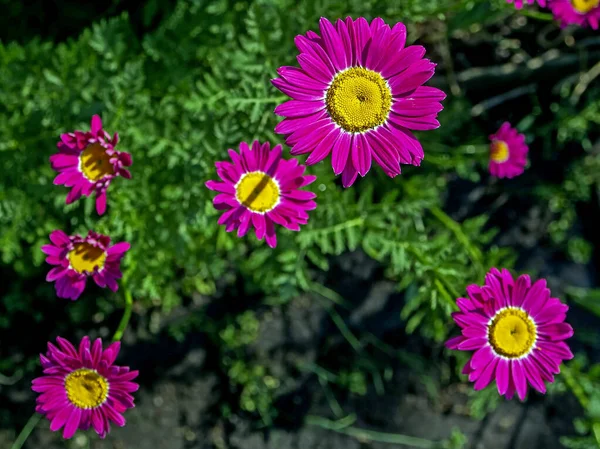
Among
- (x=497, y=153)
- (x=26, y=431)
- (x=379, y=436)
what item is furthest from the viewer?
(x=379, y=436)

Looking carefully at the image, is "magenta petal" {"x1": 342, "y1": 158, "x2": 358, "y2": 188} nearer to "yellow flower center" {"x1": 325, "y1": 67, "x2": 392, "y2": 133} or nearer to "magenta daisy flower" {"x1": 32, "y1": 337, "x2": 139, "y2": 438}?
"yellow flower center" {"x1": 325, "y1": 67, "x2": 392, "y2": 133}

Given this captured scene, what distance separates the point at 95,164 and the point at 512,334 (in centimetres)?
151

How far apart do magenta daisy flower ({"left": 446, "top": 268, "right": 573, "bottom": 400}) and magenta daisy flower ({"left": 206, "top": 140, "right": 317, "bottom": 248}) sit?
61cm

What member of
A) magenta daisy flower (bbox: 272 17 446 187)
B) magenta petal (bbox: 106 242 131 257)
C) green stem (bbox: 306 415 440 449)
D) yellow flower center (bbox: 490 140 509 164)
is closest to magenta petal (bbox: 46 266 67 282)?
magenta petal (bbox: 106 242 131 257)

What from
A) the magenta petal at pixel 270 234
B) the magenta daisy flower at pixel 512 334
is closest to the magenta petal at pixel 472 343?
the magenta daisy flower at pixel 512 334

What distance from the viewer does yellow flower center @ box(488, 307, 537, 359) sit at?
2039 millimetres

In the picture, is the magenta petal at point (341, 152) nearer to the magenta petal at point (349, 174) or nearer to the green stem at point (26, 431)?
the magenta petal at point (349, 174)

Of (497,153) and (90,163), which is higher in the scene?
(497,153)

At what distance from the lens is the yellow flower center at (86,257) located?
209 cm

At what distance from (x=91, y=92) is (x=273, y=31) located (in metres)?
0.83

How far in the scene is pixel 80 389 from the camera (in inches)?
81.2

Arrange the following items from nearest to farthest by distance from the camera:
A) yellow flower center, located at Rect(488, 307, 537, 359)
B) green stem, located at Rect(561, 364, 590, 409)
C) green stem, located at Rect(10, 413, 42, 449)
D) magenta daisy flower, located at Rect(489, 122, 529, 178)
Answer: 1. yellow flower center, located at Rect(488, 307, 537, 359)
2. green stem, located at Rect(561, 364, 590, 409)
3. magenta daisy flower, located at Rect(489, 122, 529, 178)
4. green stem, located at Rect(10, 413, 42, 449)

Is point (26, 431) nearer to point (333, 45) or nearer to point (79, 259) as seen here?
point (79, 259)

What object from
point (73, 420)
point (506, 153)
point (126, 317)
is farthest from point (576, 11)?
point (73, 420)
